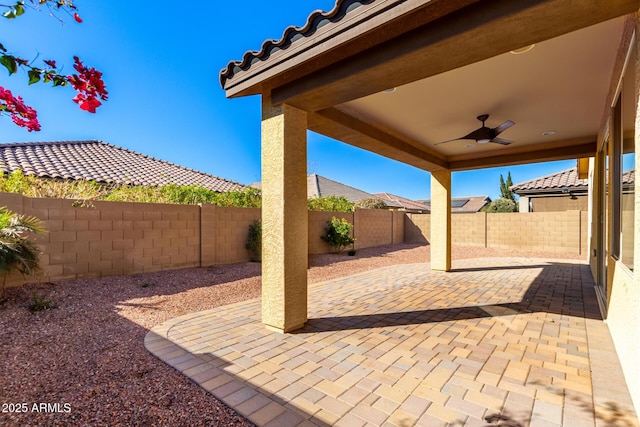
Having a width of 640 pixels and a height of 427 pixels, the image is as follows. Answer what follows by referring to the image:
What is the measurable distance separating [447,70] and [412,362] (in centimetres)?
290

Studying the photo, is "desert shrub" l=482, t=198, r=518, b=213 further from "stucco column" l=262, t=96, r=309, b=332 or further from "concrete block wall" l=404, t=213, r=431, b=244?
"stucco column" l=262, t=96, r=309, b=332

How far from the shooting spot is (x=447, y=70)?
293cm

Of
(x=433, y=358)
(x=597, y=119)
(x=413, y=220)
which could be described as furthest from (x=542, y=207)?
(x=433, y=358)

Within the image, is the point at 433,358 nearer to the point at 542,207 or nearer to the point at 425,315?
the point at 425,315

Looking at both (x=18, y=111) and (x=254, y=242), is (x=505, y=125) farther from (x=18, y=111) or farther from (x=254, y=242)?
(x=254, y=242)

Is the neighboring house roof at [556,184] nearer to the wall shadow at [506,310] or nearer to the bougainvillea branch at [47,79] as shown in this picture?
the wall shadow at [506,310]

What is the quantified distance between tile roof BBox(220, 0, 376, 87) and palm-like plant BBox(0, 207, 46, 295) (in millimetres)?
3826

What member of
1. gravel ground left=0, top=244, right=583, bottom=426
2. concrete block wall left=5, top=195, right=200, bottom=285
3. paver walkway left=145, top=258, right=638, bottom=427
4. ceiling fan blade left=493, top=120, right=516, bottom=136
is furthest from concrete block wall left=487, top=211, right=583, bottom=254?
concrete block wall left=5, top=195, right=200, bottom=285

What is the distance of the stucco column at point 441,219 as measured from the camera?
847 cm

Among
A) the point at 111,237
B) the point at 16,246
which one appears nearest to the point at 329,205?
the point at 111,237

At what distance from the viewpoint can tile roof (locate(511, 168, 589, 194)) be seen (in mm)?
15812

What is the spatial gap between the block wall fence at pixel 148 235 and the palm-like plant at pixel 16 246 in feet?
1.20

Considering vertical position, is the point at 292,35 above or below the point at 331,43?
above

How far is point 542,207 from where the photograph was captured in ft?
56.2
